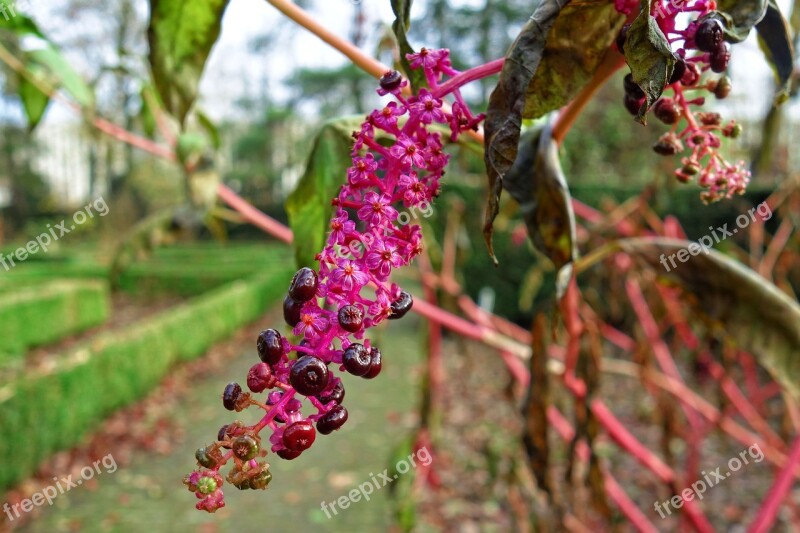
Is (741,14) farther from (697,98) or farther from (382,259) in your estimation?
(382,259)

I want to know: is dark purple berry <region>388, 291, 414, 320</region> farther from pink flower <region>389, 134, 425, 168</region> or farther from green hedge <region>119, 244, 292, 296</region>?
green hedge <region>119, 244, 292, 296</region>

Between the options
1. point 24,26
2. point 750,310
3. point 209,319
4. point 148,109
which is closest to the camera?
point 750,310

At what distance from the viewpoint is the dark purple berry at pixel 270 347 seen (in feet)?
1.36

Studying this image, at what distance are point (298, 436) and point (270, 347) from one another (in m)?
0.06

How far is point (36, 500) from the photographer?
485 centimetres

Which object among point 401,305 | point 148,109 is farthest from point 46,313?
point 401,305

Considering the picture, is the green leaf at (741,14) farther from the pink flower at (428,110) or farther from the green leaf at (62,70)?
the green leaf at (62,70)

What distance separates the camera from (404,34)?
0.59 metres

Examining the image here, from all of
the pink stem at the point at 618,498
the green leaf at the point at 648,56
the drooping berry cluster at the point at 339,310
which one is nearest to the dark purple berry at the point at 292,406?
the drooping berry cluster at the point at 339,310

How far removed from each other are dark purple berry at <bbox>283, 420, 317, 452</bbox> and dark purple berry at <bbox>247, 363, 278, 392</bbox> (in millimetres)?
32

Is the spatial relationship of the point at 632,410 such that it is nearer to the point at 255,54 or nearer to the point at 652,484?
the point at 652,484

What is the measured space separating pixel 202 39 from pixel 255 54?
2742cm

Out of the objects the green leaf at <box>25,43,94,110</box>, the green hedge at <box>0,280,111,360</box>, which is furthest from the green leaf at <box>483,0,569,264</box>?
the green hedge at <box>0,280,111,360</box>

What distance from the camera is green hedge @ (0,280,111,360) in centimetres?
873
